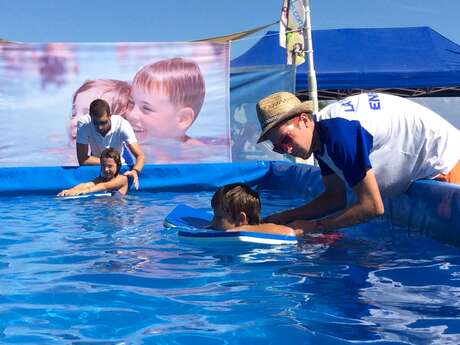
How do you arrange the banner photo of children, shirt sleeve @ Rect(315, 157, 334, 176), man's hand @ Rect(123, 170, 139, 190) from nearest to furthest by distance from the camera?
shirt sleeve @ Rect(315, 157, 334, 176) < man's hand @ Rect(123, 170, 139, 190) < the banner photo of children

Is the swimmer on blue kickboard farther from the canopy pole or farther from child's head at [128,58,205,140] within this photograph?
child's head at [128,58,205,140]

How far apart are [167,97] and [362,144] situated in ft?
20.0

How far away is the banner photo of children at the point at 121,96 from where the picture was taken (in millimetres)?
8039

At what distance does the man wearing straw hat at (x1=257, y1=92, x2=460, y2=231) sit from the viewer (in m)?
2.45

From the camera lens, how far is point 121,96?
27.0 feet

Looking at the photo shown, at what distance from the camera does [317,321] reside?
1854 millimetres

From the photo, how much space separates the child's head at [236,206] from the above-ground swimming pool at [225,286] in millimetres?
218

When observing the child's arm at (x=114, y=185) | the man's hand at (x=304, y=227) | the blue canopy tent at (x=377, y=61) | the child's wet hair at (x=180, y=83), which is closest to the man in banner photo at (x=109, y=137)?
the child's arm at (x=114, y=185)

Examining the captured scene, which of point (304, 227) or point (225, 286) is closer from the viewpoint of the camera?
point (225, 286)

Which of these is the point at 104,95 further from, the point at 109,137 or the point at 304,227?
the point at 304,227

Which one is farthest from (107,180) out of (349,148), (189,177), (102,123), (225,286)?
(349,148)

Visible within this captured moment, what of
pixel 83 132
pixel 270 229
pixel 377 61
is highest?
pixel 377 61

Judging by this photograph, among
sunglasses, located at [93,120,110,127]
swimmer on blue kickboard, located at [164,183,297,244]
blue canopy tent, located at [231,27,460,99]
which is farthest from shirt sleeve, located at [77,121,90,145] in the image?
blue canopy tent, located at [231,27,460,99]

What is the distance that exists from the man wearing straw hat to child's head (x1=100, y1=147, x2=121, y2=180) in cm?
311
